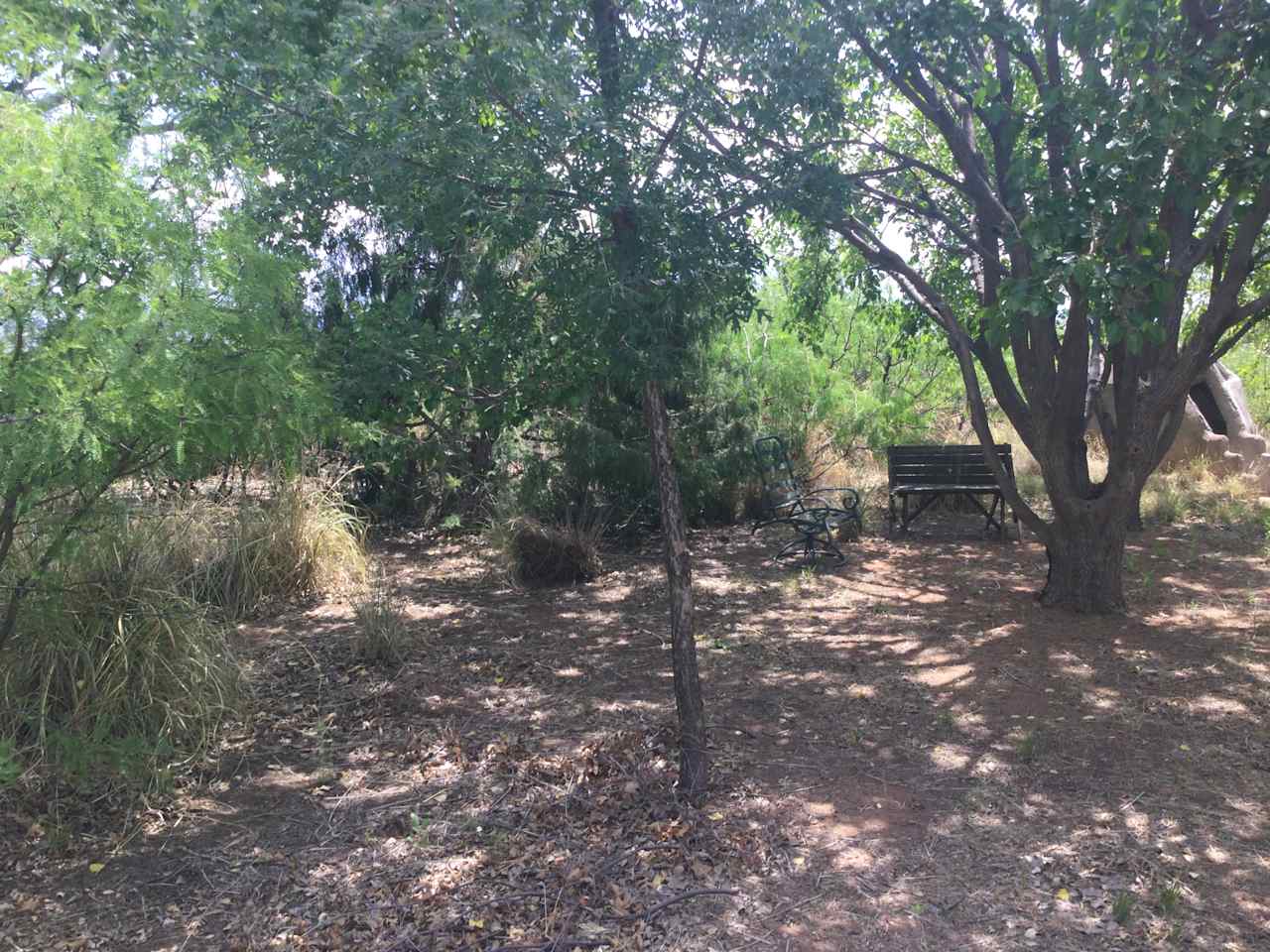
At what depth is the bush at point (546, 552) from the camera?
8086mm

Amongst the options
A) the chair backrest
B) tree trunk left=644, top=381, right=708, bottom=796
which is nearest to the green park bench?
the chair backrest

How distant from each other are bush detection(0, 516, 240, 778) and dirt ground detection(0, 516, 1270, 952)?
0.89 feet

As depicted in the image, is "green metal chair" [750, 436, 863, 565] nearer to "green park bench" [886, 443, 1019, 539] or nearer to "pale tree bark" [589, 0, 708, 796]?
"green park bench" [886, 443, 1019, 539]

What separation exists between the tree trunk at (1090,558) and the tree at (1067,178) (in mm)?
11

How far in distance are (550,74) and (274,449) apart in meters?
1.75

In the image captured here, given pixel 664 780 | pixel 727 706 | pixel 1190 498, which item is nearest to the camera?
pixel 664 780

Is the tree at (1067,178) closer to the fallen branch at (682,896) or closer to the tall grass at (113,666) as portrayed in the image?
the fallen branch at (682,896)

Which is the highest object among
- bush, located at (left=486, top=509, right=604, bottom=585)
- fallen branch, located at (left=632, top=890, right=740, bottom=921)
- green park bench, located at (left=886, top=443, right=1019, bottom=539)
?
green park bench, located at (left=886, top=443, right=1019, bottom=539)

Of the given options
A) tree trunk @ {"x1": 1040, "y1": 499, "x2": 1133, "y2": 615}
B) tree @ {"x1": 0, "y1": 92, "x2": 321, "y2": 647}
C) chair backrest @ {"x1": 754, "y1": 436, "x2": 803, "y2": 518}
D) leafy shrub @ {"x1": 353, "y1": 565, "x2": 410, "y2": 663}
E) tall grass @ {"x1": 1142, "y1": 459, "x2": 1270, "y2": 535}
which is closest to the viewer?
tree @ {"x1": 0, "y1": 92, "x2": 321, "y2": 647}

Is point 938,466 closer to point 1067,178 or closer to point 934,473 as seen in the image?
point 934,473

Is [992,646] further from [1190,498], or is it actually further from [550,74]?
[1190,498]

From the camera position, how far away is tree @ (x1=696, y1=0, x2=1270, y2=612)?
4.46m

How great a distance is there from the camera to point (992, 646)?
19.9 feet

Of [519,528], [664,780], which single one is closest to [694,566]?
[519,528]
